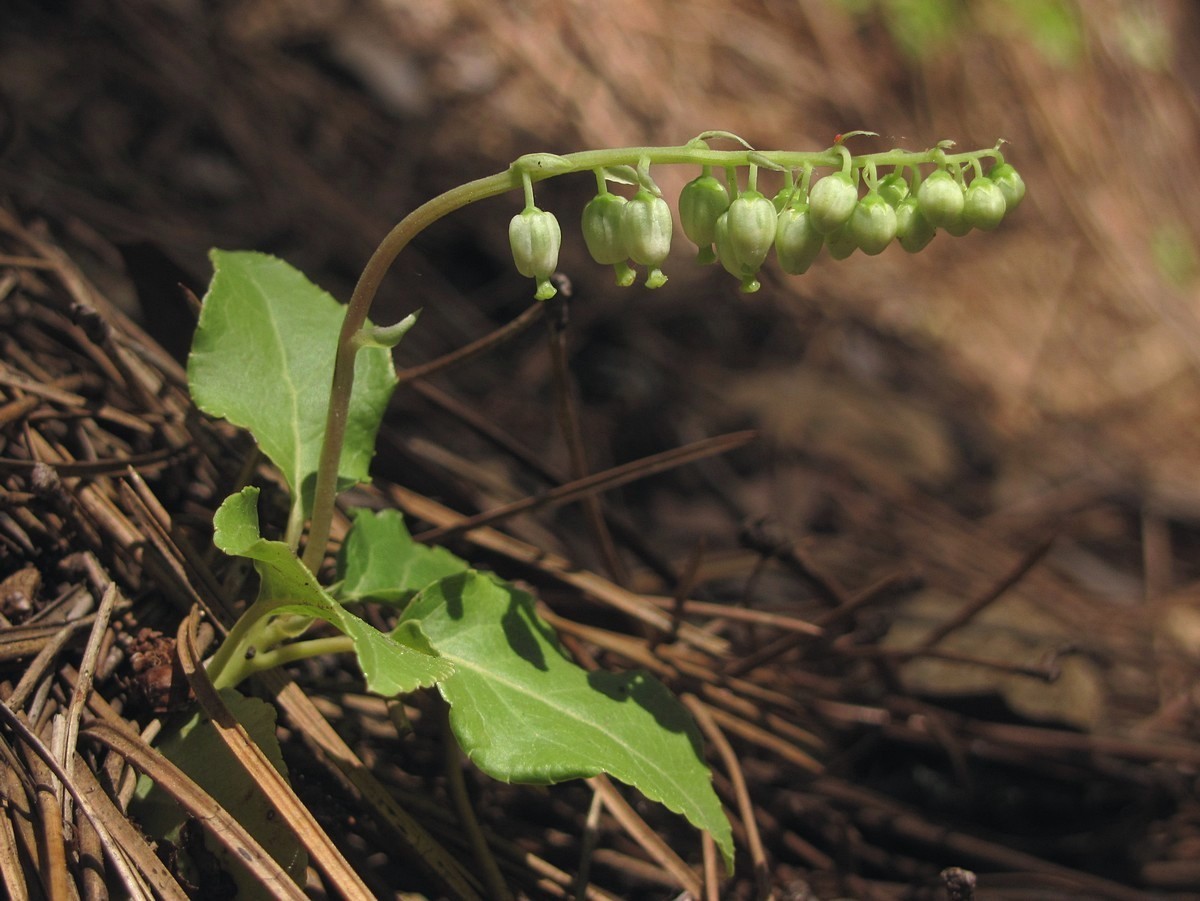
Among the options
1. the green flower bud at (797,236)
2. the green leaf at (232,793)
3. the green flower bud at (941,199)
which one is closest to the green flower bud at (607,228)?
the green flower bud at (797,236)

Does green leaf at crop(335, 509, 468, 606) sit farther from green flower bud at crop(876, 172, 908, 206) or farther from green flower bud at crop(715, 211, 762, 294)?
green flower bud at crop(876, 172, 908, 206)

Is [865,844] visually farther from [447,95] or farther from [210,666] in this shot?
[447,95]

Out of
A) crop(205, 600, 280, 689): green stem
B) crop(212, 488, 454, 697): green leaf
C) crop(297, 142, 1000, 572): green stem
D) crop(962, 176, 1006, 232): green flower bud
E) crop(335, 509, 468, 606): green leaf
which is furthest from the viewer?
crop(335, 509, 468, 606): green leaf

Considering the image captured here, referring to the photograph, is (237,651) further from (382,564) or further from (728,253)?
(728,253)

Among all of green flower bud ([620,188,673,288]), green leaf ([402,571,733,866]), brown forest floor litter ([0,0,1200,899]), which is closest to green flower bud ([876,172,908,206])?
green flower bud ([620,188,673,288])

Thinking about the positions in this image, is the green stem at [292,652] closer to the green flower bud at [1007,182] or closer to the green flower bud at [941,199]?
the green flower bud at [941,199]

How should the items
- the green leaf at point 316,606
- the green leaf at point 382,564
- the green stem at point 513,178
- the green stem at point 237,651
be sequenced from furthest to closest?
the green leaf at point 382,564
the green stem at point 237,651
the green stem at point 513,178
the green leaf at point 316,606

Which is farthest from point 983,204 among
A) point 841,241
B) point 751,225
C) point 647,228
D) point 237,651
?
point 237,651
